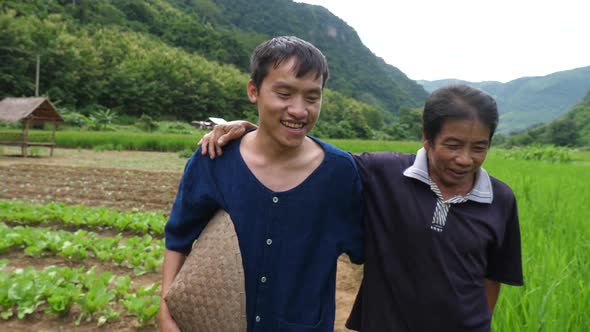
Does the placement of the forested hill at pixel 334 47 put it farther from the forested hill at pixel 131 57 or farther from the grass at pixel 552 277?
the grass at pixel 552 277

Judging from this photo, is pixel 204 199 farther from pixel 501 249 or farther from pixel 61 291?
pixel 61 291

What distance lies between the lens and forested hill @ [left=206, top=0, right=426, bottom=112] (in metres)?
98.2

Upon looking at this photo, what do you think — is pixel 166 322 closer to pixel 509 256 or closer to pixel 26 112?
pixel 509 256

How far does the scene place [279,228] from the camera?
1302 mm

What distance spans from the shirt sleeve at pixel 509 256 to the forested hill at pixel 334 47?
298 feet

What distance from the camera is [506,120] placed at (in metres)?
166

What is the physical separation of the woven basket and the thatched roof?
15118 millimetres

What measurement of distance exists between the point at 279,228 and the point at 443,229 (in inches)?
20.5

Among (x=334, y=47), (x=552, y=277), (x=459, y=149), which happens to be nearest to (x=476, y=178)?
(x=459, y=149)

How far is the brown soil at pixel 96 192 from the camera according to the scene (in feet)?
10.0

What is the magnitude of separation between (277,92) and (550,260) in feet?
4.87

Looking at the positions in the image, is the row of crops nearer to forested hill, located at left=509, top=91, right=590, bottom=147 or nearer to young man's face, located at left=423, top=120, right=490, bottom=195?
young man's face, located at left=423, top=120, right=490, bottom=195

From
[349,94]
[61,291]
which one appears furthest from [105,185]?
[349,94]

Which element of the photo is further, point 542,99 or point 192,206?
point 542,99
